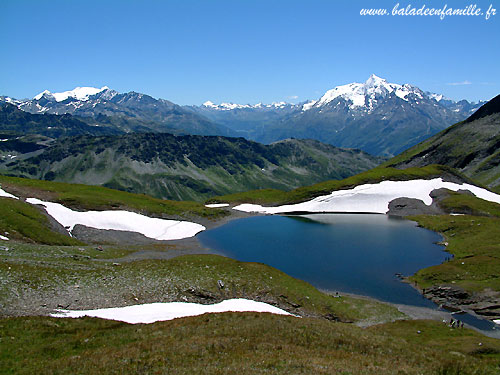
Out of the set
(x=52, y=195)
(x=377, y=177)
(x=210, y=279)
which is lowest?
(x=210, y=279)

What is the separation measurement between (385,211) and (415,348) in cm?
10501

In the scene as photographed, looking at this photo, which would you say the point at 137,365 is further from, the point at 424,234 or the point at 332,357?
the point at 424,234

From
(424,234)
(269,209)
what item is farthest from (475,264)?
(269,209)

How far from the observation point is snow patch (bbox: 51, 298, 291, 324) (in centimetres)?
3288

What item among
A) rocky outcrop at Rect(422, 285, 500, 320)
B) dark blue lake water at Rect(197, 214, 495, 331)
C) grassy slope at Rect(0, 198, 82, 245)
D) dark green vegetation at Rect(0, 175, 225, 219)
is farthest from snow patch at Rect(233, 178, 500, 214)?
grassy slope at Rect(0, 198, 82, 245)

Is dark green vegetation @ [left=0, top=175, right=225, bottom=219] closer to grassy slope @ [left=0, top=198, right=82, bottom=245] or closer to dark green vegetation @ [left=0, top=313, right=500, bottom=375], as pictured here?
grassy slope @ [left=0, top=198, right=82, bottom=245]

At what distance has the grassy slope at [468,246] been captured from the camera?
5720 cm

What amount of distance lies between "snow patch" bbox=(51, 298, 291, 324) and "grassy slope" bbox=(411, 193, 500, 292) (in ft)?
107

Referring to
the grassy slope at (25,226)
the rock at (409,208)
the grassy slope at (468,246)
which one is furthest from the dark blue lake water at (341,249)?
the grassy slope at (25,226)

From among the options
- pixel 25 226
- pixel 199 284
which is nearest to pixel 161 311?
pixel 199 284

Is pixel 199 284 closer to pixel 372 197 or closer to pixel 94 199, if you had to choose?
pixel 94 199

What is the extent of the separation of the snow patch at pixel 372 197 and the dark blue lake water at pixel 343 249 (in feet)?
34.6

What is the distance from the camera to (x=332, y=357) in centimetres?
2316

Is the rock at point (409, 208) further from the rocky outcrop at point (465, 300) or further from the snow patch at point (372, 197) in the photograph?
the rocky outcrop at point (465, 300)
